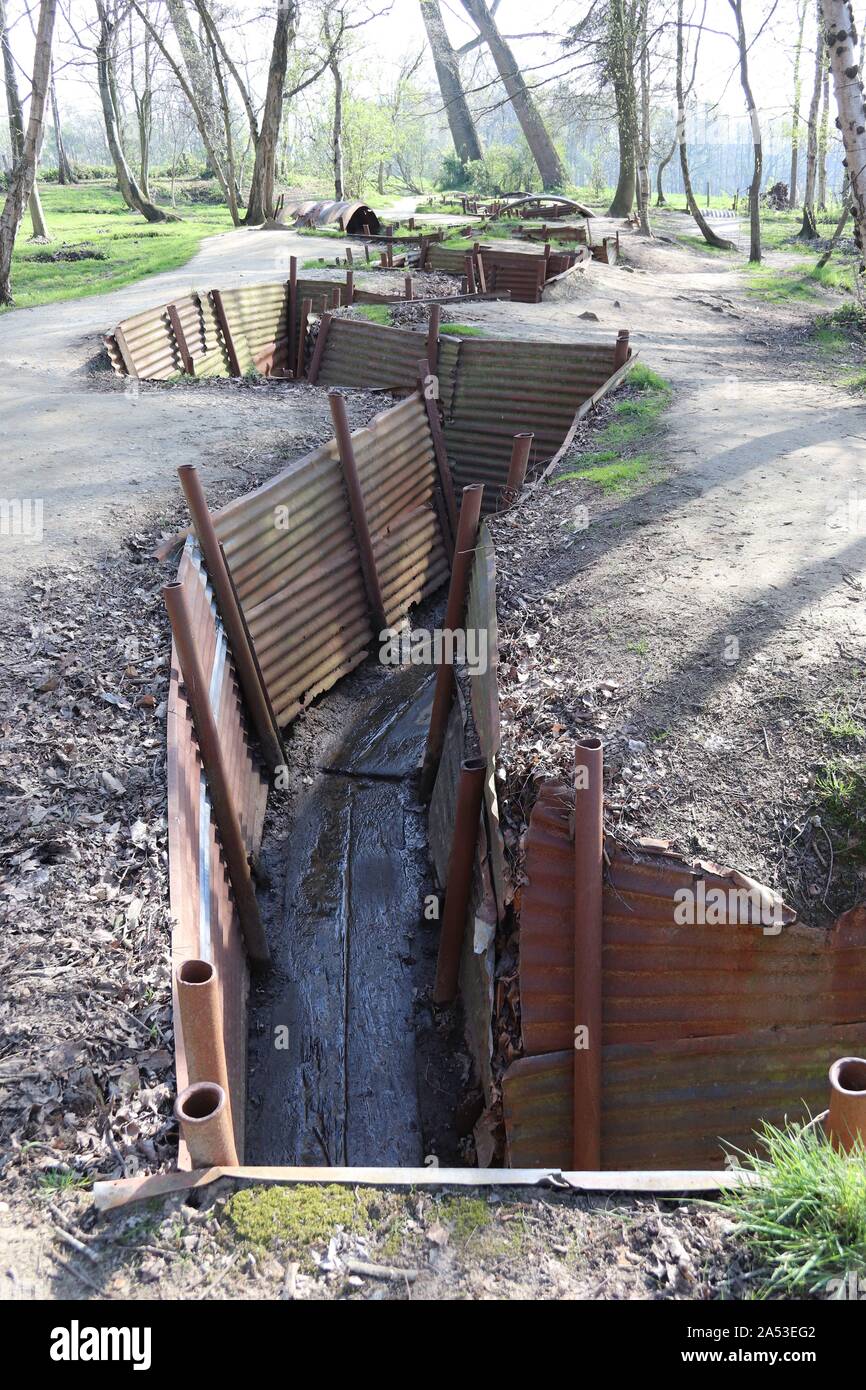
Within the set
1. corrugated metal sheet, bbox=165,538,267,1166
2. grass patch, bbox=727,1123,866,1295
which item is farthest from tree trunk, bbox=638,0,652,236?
grass patch, bbox=727,1123,866,1295

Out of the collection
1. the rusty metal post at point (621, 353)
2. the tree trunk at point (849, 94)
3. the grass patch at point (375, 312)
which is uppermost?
the tree trunk at point (849, 94)

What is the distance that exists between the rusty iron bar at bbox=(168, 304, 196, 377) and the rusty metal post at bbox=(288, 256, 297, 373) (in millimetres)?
3382

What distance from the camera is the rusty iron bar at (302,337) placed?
18.4 meters

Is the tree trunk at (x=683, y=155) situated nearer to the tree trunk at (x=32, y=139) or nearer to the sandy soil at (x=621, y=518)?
the sandy soil at (x=621, y=518)

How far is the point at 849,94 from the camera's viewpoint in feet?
37.9

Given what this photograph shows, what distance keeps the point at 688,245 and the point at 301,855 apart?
32.4 meters

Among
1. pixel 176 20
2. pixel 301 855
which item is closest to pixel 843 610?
pixel 301 855

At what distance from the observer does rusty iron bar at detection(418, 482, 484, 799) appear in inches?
313

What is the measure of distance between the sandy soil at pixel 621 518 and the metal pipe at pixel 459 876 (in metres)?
0.90

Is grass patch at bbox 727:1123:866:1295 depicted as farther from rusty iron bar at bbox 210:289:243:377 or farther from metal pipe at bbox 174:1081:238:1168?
rusty iron bar at bbox 210:289:243:377

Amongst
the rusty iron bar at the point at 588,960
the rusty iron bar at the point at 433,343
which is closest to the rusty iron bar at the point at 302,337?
the rusty iron bar at the point at 433,343

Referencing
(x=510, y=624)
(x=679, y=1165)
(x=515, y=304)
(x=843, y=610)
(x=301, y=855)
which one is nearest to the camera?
(x=679, y=1165)

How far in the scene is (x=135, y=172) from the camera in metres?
59.6
